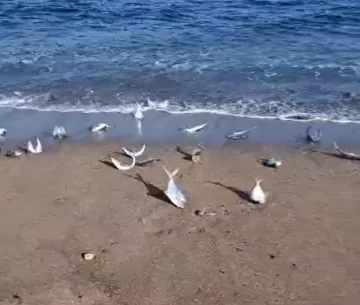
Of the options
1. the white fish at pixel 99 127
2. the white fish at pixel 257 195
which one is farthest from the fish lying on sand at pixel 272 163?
the white fish at pixel 99 127

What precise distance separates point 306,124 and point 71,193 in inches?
168

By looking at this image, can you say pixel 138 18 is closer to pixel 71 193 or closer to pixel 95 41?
pixel 95 41

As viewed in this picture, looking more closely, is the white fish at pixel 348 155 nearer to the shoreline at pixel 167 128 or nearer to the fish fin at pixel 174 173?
the shoreline at pixel 167 128

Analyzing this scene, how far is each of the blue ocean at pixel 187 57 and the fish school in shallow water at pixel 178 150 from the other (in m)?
0.98

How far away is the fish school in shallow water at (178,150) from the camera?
25.1ft

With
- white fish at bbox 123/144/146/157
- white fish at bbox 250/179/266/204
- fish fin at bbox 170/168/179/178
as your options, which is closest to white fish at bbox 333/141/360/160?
white fish at bbox 250/179/266/204

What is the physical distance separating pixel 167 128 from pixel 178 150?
0.98 meters

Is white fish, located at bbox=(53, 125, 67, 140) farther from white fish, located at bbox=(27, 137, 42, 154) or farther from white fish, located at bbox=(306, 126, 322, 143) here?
white fish, located at bbox=(306, 126, 322, 143)

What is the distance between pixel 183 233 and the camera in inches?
277

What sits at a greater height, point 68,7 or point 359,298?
point 359,298

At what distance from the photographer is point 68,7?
1948 centimetres

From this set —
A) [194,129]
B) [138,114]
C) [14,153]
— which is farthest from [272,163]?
[14,153]

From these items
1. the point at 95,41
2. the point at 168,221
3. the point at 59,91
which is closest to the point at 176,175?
the point at 168,221

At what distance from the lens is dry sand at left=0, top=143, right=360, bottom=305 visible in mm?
6082
